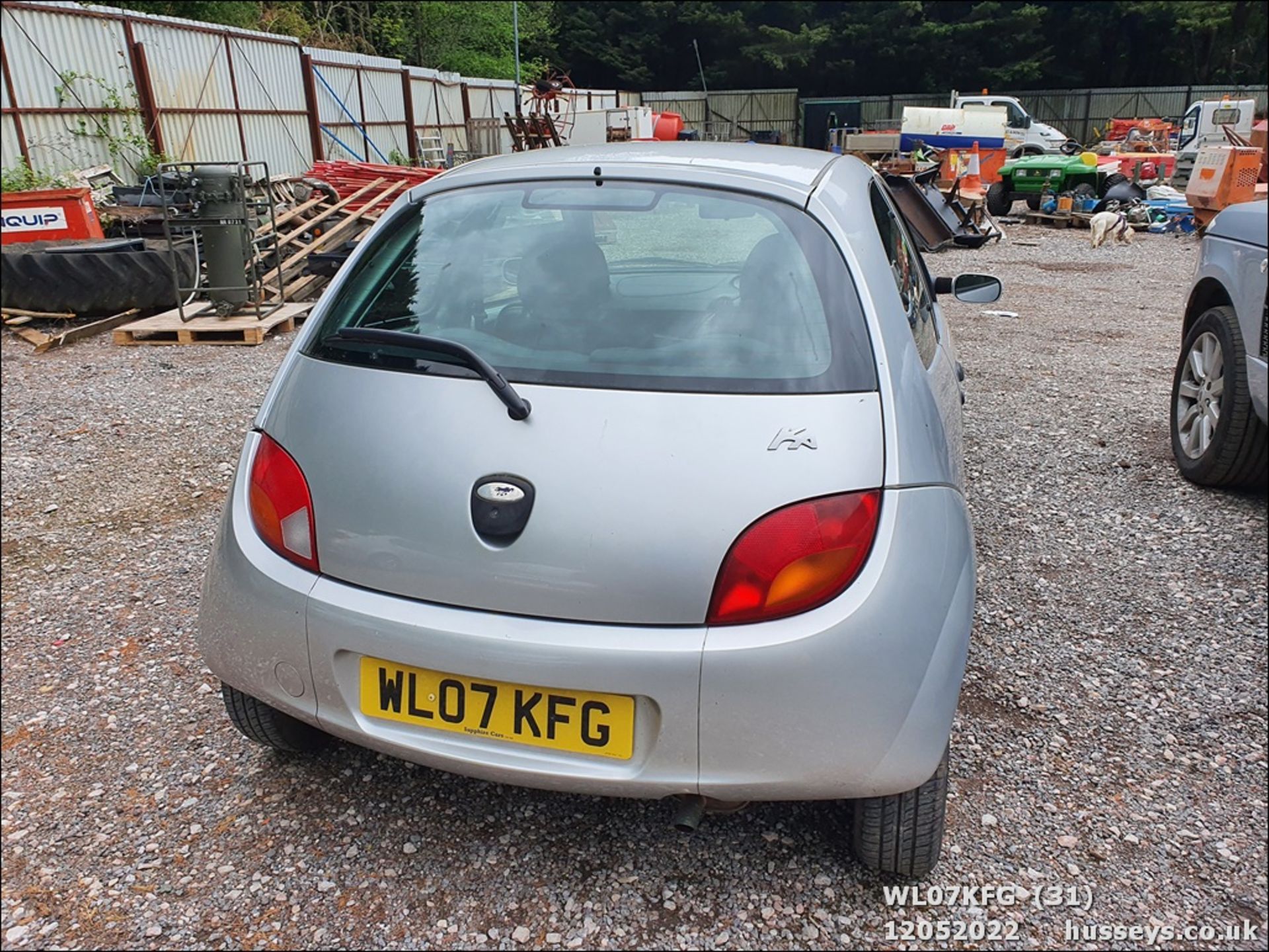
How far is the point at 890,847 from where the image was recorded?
1.99 metres

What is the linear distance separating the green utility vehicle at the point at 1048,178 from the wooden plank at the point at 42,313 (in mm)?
16094

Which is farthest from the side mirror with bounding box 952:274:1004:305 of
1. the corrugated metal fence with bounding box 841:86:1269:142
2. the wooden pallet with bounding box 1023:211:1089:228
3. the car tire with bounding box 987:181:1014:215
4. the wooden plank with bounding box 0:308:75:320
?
the corrugated metal fence with bounding box 841:86:1269:142

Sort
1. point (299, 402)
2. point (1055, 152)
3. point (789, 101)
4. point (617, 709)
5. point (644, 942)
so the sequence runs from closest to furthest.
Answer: point (617, 709)
point (644, 942)
point (299, 402)
point (1055, 152)
point (789, 101)

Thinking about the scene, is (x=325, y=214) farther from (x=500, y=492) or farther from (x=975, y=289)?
(x=500, y=492)

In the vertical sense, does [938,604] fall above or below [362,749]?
above

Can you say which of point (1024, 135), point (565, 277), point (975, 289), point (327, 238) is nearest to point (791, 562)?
point (565, 277)

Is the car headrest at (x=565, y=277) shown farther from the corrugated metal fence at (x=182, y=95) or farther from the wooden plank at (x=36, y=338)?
the corrugated metal fence at (x=182, y=95)

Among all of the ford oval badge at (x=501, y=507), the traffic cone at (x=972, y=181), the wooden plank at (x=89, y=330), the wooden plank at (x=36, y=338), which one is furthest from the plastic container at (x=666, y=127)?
the ford oval badge at (x=501, y=507)

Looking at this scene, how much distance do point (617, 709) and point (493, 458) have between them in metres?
0.54

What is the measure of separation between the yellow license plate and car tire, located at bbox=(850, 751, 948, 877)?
0.59m

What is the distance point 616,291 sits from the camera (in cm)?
224

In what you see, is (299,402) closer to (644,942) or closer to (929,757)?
(644,942)

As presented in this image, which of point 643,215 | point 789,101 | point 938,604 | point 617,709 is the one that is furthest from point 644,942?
point 789,101

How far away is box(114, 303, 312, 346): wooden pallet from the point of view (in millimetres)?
7539
